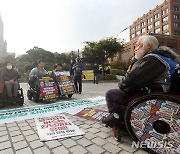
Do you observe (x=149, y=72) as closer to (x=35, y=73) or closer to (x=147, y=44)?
(x=147, y=44)

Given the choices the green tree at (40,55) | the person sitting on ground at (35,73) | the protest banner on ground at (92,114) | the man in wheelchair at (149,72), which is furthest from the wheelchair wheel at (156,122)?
the green tree at (40,55)

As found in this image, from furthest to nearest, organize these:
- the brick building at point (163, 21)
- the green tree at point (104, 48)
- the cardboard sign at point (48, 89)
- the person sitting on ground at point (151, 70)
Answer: the brick building at point (163, 21), the green tree at point (104, 48), the cardboard sign at point (48, 89), the person sitting on ground at point (151, 70)

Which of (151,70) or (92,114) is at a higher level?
(151,70)

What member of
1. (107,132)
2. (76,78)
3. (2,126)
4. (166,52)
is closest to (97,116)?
(107,132)

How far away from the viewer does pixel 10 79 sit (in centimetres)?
558

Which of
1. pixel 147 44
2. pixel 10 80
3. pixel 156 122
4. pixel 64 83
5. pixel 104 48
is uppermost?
pixel 104 48

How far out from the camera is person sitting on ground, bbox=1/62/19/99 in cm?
528

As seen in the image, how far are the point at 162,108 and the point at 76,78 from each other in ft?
21.3

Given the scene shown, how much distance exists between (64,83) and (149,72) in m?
4.91

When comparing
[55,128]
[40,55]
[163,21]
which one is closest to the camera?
[55,128]

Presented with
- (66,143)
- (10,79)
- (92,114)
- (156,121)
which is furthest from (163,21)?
(66,143)

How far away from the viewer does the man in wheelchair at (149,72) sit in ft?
6.78

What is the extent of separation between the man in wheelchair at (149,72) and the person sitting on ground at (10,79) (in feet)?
13.0

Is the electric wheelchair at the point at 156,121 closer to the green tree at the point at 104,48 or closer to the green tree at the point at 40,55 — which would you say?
the green tree at the point at 104,48
